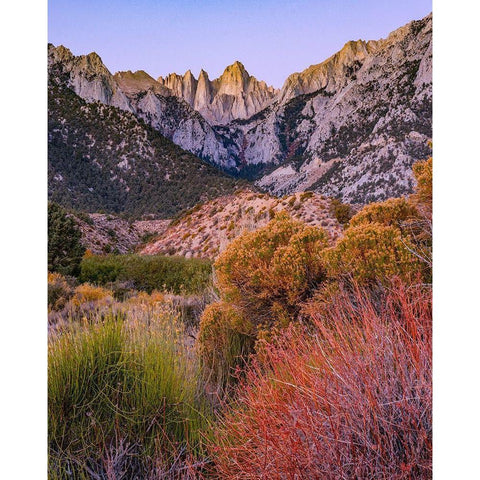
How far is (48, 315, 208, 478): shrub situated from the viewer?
7.77ft

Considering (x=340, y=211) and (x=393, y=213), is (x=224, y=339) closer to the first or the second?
(x=393, y=213)

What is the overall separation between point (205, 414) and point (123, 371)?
1.82 feet

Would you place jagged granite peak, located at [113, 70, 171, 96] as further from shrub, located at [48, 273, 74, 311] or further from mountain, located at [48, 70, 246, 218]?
shrub, located at [48, 273, 74, 311]

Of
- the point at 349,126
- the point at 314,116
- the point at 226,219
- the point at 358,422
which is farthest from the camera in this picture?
the point at 226,219

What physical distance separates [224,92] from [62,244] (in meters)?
6.49

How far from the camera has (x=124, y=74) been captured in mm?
3879

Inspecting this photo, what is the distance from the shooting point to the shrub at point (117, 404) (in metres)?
2.37

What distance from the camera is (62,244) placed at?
918 centimetres

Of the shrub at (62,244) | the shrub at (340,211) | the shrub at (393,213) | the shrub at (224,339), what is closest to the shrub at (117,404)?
the shrub at (224,339)

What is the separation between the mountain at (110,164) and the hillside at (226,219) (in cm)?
37

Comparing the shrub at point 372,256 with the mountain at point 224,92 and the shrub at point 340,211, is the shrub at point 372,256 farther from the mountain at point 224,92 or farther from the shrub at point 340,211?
the shrub at point 340,211

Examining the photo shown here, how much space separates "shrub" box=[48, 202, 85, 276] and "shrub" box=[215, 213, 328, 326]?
594 centimetres

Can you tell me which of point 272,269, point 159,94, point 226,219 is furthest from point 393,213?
point 226,219
